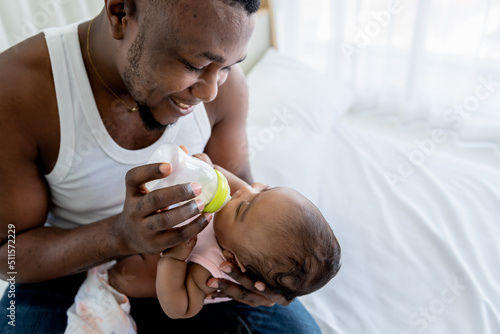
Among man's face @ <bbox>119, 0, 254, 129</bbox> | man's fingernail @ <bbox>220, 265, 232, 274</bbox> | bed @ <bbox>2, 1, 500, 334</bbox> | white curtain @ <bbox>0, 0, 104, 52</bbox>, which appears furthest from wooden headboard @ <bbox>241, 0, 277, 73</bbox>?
man's fingernail @ <bbox>220, 265, 232, 274</bbox>

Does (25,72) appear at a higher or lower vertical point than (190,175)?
higher

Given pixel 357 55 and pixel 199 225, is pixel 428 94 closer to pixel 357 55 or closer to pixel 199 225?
pixel 357 55

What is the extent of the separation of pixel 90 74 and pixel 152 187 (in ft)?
1.30

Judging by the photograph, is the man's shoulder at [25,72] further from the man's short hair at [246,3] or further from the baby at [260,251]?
the baby at [260,251]

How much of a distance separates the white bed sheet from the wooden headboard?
500mm

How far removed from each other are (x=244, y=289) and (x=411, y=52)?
1.88 m

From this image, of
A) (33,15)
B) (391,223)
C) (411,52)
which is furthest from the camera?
(411,52)

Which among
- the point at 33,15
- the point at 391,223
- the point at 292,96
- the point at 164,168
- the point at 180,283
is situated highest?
the point at 33,15

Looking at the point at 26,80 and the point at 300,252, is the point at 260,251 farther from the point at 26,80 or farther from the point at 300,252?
the point at 26,80

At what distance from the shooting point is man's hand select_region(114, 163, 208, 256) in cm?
81

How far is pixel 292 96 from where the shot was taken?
210 centimetres

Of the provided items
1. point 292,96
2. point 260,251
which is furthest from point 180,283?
point 292,96

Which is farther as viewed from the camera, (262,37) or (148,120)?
(262,37)

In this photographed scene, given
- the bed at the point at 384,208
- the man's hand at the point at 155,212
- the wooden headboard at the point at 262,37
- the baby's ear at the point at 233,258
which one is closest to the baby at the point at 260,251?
the baby's ear at the point at 233,258
